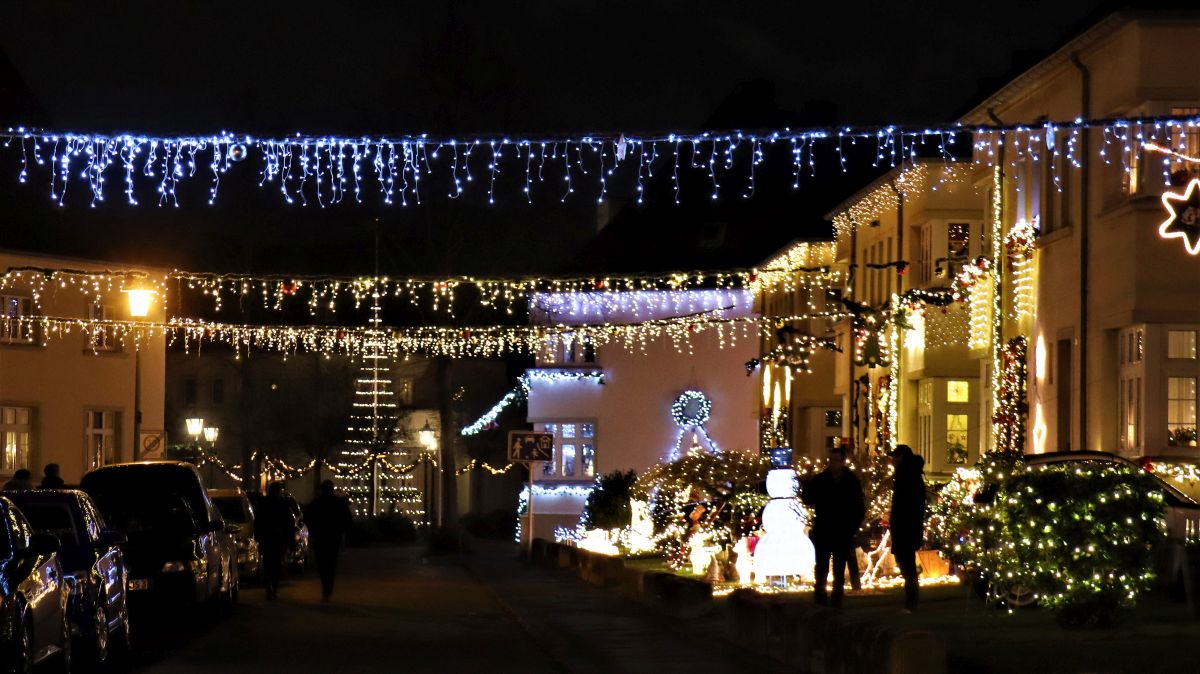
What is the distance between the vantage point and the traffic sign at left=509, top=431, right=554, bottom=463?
39781 millimetres

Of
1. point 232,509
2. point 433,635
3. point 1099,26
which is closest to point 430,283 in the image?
point 232,509

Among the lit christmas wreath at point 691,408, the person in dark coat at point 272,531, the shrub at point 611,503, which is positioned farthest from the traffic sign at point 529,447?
the lit christmas wreath at point 691,408

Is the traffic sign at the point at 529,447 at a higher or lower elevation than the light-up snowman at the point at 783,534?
higher

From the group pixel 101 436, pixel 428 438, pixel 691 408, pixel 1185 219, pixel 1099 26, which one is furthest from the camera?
pixel 428 438

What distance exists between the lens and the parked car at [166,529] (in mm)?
21859

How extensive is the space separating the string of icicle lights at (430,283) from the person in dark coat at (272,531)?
19.8 ft

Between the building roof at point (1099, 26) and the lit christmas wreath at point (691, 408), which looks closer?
the building roof at point (1099, 26)

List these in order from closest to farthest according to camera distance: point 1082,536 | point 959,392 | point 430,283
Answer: point 1082,536 → point 959,392 → point 430,283

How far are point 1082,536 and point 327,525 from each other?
551 inches

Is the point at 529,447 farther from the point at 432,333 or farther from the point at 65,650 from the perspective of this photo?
the point at 65,650

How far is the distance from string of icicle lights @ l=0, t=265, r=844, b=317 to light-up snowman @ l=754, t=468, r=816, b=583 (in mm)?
13062

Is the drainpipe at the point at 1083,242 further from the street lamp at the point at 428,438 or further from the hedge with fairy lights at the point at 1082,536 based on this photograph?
the street lamp at the point at 428,438

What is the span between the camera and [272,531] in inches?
1096

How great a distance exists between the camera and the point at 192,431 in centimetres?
5000
